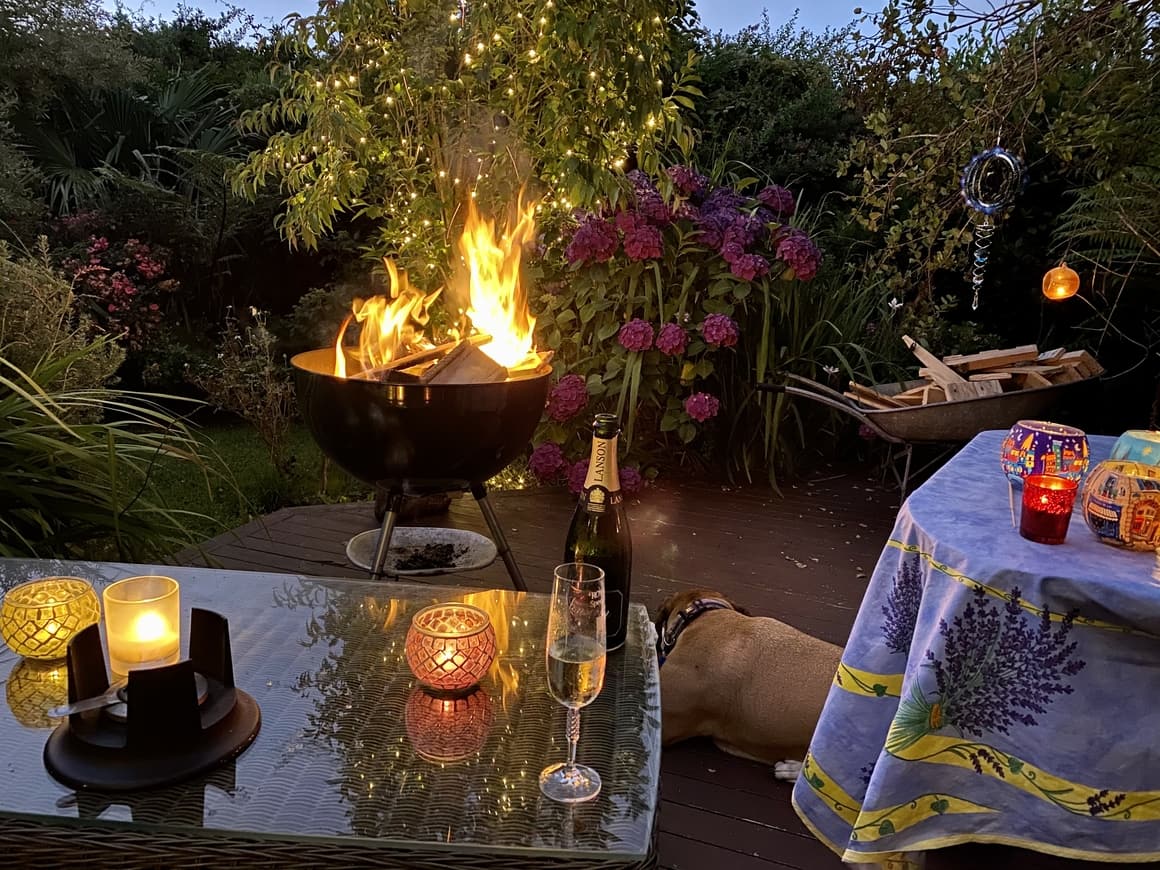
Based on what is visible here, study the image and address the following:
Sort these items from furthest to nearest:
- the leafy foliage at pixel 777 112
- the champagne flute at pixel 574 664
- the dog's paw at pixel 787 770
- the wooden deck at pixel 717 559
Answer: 1. the leafy foliage at pixel 777 112
2. the dog's paw at pixel 787 770
3. the wooden deck at pixel 717 559
4. the champagne flute at pixel 574 664

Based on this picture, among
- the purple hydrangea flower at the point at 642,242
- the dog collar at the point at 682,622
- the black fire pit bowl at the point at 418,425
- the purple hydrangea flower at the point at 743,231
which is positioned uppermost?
the purple hydrangea flower at the point at 743,231

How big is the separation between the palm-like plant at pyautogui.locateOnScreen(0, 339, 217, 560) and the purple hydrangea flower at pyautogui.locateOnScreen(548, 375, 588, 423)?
1.71 meters

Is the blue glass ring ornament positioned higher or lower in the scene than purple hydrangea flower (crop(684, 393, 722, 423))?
higher

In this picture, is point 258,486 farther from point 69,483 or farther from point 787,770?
point 787,770

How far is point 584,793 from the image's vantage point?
1.07 metres

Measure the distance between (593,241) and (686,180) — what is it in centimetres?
64


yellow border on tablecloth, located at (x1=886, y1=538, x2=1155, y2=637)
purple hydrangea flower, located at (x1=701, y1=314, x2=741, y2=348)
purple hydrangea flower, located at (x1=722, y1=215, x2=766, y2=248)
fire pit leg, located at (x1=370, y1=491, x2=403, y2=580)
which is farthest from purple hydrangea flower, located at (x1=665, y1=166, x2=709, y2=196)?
yellow border on tablecloth, located at (x1=886, y1=538, x2=1155, y2=637)

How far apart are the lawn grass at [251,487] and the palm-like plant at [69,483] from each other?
1.05 meters

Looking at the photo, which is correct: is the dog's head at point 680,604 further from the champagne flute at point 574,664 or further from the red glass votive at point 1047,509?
the champagne flute at point 574,664

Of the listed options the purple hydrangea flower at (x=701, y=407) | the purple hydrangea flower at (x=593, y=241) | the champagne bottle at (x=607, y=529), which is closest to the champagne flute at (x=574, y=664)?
the champagne bottle at (x=607, y=529)

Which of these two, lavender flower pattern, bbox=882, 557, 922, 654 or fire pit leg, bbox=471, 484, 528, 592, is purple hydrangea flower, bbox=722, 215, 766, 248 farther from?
lavender flower pattern, bbox=882, 557, 922, 654

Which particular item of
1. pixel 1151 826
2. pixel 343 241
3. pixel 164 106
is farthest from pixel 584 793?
pixel 164 106

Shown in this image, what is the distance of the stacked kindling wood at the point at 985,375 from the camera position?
3.48 metres

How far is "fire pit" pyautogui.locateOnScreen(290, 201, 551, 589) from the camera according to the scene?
Result: 84.8 inches
